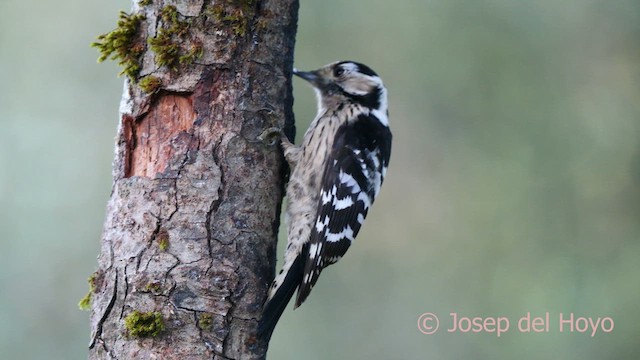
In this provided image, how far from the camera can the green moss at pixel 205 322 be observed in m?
2.80

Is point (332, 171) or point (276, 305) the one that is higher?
point (332, 171)

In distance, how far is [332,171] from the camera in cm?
370

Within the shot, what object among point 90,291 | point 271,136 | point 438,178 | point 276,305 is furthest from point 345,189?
point 438,178

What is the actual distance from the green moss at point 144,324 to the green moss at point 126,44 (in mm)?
844

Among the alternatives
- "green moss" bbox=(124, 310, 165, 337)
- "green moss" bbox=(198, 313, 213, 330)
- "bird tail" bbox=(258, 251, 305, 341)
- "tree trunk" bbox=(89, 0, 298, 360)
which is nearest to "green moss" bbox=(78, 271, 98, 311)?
"tree trunk" bbox=(89, 0, 298, 360)

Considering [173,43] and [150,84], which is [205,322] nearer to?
[150,84]

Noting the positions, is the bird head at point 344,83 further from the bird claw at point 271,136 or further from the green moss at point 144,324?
the green moss at point 144,324

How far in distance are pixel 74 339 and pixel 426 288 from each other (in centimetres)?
276

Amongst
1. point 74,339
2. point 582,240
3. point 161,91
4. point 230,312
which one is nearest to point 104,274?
point 230,312

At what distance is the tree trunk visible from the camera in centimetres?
281

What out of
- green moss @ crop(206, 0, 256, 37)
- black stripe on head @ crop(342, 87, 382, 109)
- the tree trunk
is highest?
green moss @ crop(206, 0, 256, 37)

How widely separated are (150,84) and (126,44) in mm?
181

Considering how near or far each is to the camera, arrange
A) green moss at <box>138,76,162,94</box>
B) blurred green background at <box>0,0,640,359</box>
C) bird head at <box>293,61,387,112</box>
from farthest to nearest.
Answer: blurred green background at <box>0,0,640,359</box>
bird head at <box>293,61,387,112</box>
green moss at <box>138,76,162,94</box>

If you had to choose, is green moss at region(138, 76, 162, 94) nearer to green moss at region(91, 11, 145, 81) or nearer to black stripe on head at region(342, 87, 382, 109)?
green moss at region(91, 11, 145, 81)
